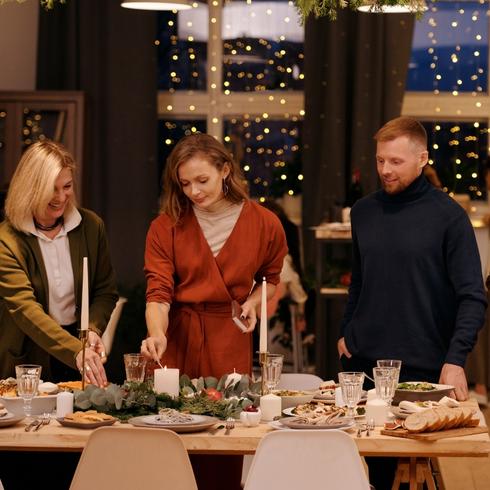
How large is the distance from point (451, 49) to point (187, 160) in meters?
5.33

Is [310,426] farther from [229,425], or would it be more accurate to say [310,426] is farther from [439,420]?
[439,420]

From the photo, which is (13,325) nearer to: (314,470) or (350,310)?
(350,310)

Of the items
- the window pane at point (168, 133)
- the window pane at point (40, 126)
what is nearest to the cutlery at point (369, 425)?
the window pane at point (40, 126)

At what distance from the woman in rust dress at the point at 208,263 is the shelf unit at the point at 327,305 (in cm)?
332

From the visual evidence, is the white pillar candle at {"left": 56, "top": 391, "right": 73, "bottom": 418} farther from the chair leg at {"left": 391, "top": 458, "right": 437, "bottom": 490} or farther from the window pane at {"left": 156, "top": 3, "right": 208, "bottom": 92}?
the window pane at {"left": 156, "top": 3, "right": 208, "bottom": 92}

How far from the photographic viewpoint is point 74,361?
13.3ft

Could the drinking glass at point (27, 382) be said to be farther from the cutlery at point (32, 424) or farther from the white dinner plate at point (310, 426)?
the white dinner plate at point (310, 426)

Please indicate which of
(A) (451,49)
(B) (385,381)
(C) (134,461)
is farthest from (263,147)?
(C) (134,461)

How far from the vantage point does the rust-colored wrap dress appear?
418 cm

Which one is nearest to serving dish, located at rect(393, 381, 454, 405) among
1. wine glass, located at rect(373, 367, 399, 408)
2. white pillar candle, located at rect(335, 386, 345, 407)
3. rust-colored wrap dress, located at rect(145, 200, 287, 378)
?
wine glass, located at rect(373, 367, 399, 408)

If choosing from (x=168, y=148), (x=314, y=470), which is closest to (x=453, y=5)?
(x=168, y=148)

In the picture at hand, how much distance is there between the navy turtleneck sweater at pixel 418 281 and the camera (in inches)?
159

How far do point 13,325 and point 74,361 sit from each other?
318 mm

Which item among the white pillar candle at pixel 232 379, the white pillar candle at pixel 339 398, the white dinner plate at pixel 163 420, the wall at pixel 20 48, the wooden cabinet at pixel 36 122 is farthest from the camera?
the wall at pixel 20 48
